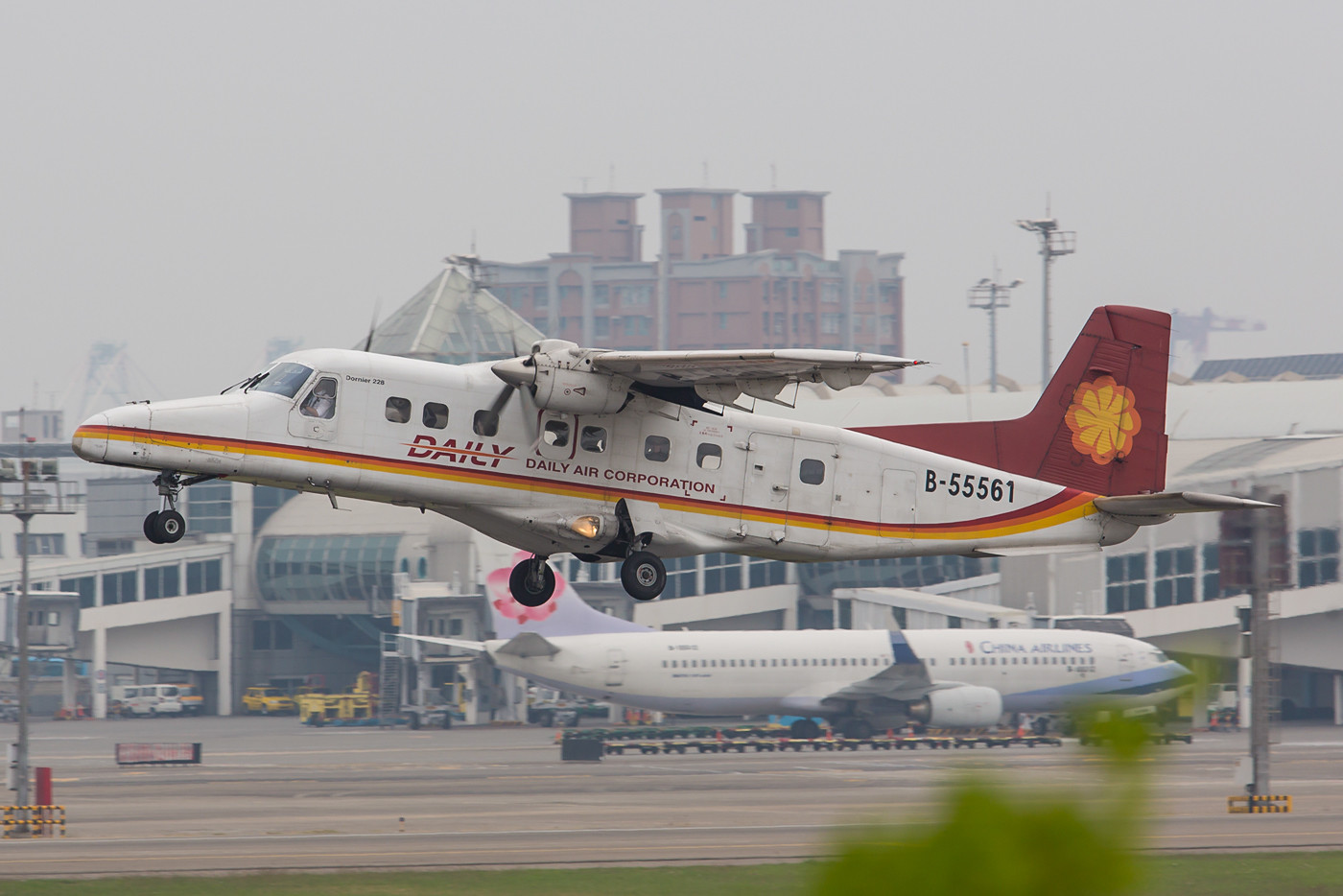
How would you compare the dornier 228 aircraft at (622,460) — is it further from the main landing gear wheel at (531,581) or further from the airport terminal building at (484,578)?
the airport terminal building at (484,578)

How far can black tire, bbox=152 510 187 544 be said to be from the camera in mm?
19328

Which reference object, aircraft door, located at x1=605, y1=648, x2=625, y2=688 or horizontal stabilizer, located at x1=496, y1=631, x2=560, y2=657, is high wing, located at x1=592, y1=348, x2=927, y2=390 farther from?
horizontal stabilizer, located at x1=496, y1=631, x2=560, y2=657

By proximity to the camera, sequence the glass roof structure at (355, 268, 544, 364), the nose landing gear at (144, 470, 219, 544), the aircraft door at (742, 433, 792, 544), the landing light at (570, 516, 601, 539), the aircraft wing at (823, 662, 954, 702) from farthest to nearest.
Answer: the glass roof structure at (355, 268, 544, 364)
the aircraft wing at (823, 662, 954, 702)
the aircraft door at (742, 433, 792, 544)
the landing light at (570, 516, 601, 539)
the nose landing gear at (144, 470, 219, 544)

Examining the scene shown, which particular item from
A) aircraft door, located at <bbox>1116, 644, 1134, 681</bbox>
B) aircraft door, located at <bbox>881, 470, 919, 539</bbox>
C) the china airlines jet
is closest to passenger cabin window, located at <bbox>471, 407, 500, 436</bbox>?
aircraft door, located at <bbox>881, 470, 919, 539</bbox>

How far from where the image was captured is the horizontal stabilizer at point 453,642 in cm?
7244

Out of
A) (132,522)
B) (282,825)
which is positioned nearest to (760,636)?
(282,825)

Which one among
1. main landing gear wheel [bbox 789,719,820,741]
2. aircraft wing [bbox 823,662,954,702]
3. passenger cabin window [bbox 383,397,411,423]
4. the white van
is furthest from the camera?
the white van

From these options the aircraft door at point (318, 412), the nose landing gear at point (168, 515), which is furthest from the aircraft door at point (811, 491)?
the nose landing gear at point (168, 515)

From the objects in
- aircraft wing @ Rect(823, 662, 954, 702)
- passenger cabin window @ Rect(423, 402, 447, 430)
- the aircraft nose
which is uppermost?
passenger cabin window @ Rect(423, 402, 447, 430)

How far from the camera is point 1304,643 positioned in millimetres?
74750

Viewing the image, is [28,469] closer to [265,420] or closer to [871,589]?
[265,420]

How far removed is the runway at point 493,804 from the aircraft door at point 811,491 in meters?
7.64

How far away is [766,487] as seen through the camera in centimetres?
2139

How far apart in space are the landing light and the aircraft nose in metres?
6.05
